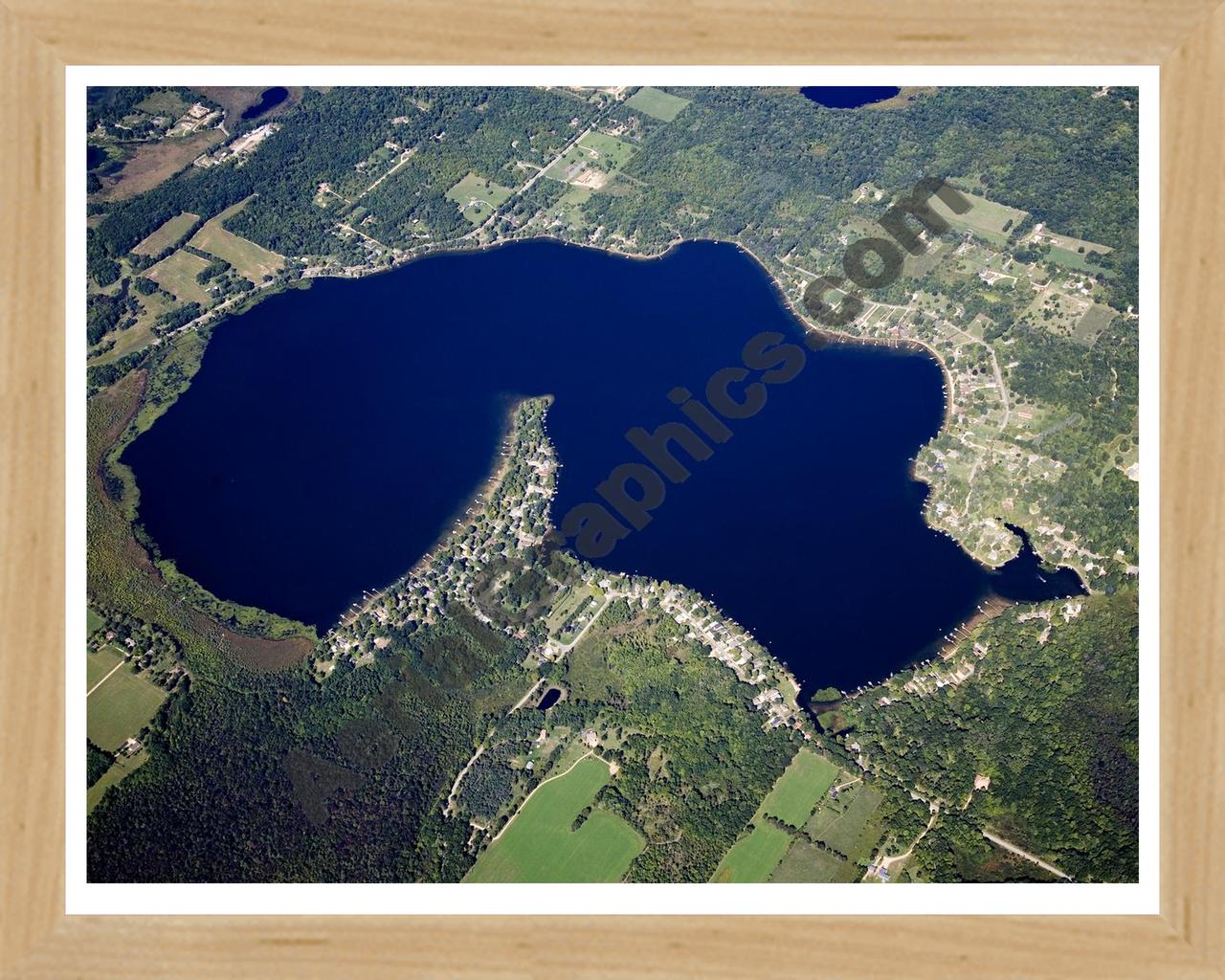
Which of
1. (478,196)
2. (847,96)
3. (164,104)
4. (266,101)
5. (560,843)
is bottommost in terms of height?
(560,843)

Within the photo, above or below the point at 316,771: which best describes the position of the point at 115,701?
above

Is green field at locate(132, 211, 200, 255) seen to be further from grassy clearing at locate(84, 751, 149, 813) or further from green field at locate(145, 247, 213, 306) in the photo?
grassy clearing at locate(84, 751, 149, 813)

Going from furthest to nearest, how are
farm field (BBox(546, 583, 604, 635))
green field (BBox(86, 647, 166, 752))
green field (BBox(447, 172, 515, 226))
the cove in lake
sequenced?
1. green field (BBox(447, 172, 515, 226))
2. the cove in lake
3. farm field (BBox(546, 583, 604, 635))
4. green field (BBox(86, 647, 166, 752))

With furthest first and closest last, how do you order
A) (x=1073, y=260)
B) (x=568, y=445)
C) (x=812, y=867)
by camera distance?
(x=1073, y=260), (x=568, y=445), (x=812, y=867)
